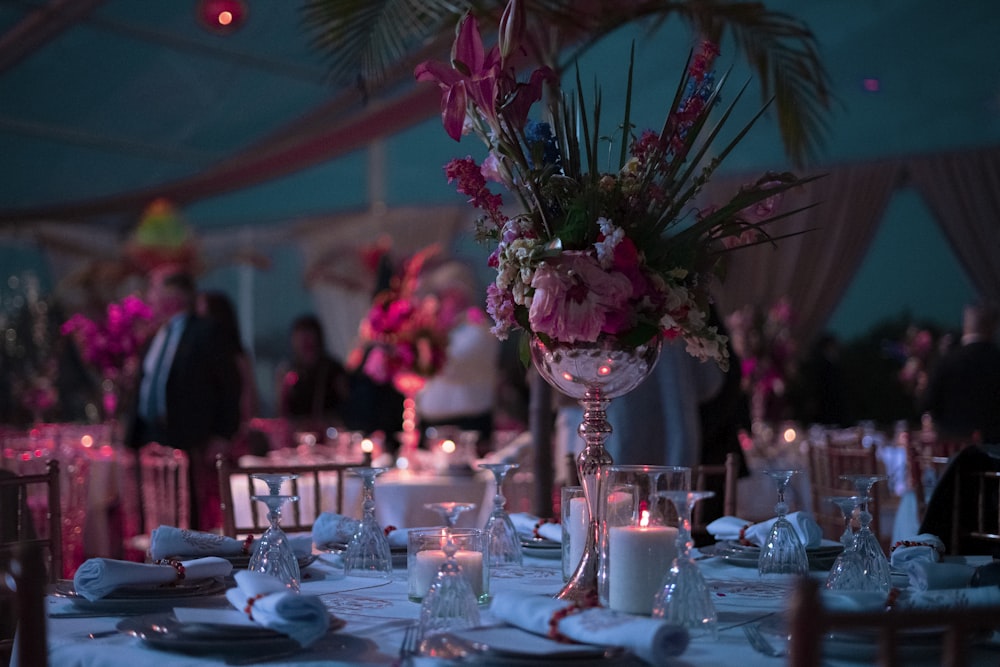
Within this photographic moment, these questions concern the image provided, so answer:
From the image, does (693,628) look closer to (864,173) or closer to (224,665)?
(224,665)

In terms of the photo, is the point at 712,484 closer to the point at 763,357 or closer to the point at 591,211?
the point at 591,211

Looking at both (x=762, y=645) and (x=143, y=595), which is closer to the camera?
(x=762, y=645)

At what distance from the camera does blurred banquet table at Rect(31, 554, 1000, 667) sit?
145 cm

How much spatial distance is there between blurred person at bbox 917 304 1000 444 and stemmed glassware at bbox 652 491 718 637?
4.52 meters

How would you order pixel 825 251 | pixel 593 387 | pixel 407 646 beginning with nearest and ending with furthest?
pixel 407 646
pixel 593 387
pixel 825 251

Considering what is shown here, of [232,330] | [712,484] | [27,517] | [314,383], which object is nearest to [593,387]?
[27,517]

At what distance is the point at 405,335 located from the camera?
16.7 feet

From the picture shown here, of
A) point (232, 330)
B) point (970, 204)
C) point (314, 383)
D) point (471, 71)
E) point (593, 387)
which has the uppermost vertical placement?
point (970, 204)

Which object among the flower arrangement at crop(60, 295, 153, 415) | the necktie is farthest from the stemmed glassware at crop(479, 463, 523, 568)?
the flower arrangement at crop(60, 295, 153, 415)

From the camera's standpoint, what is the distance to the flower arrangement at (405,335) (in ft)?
16.7

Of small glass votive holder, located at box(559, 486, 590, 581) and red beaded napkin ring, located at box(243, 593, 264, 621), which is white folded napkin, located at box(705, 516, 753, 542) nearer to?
small glass votive holder, located at box(559, 486, 590, 581)

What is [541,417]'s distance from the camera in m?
4.18

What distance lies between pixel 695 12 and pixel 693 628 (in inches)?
114

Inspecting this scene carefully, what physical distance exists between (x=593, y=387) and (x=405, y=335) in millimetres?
3261
